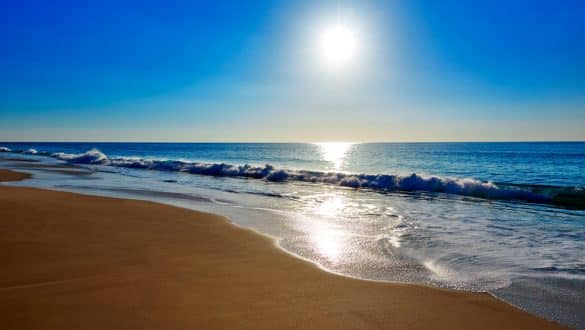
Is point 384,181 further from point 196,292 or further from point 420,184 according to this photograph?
point 196,292

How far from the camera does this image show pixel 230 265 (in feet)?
18.5

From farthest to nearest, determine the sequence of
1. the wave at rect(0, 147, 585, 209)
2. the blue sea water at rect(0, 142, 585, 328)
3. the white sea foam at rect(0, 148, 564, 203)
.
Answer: the white sea foam at rect(0, 148, 564, 203) → the wave at rect(0, 147, 585, 209) → the blue sea water at rect(0, 142, 585, 328)

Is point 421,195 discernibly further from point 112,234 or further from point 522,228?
point 112,234

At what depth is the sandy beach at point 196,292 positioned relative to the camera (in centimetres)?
371

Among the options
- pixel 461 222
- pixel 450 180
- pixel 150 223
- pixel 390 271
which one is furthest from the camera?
pixel 450 180

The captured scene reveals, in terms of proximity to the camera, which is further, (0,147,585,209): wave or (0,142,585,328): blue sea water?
(0,147,585,209): wave

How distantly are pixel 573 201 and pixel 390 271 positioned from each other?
46.8 feet

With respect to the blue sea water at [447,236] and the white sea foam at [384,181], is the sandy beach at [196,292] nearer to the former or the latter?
the blue sea water at [447,236]

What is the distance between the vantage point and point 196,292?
173 inches

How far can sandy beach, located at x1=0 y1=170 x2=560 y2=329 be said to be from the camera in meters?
3.71

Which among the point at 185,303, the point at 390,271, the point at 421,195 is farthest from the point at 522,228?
the point at 185,303

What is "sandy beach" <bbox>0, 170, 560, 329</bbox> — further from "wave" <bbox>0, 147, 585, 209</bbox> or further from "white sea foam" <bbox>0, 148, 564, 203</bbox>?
"white sea foam" <bbox>0, 148, 564, 203</bbox>

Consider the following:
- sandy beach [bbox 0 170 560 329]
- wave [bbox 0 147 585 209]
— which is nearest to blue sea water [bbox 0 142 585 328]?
wave [bbox 0 147 585 209]

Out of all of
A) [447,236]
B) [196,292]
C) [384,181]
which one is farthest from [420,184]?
[196,292]
